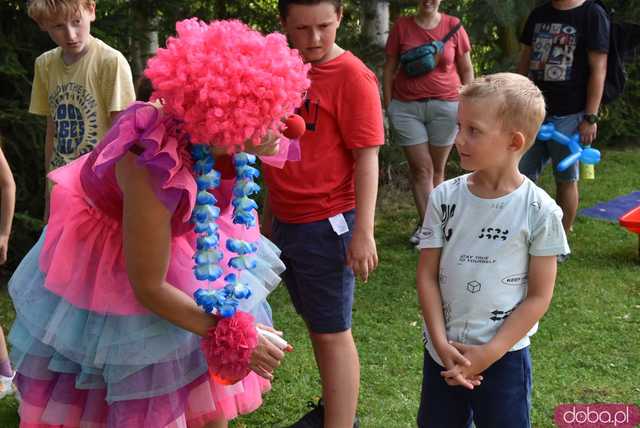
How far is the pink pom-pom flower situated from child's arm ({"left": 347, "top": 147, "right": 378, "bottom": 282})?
0.66m

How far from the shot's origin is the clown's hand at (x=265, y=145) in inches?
79.7

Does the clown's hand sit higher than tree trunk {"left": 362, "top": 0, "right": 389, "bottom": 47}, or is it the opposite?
the clown's hand

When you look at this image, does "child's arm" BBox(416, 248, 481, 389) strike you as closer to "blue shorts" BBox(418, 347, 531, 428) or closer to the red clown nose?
"blue shorts" BBox(418, 347, 531, 428)

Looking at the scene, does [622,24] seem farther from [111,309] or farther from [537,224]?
[111,309]

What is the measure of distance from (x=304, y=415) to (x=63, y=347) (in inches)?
52.1

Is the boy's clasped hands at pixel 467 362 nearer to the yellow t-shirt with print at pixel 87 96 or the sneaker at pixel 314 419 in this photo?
the sneaker at pixel 314 419

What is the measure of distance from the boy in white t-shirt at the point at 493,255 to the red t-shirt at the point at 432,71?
3380mm

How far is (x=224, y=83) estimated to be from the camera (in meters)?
1.87

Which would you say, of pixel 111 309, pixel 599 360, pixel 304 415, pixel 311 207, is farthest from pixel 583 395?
pixel 111 309

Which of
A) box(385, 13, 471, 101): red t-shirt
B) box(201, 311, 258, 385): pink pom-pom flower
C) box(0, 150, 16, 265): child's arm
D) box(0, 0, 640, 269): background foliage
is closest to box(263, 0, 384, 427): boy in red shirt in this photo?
box(201, 311, 258, 385): pink pom-pom flower

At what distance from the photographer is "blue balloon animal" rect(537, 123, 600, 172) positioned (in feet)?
16.5

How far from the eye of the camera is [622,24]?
5148 mm

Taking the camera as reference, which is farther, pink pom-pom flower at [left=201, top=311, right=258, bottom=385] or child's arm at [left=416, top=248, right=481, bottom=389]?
child's arm at [left=416, top=248, right=481, bottom=389]


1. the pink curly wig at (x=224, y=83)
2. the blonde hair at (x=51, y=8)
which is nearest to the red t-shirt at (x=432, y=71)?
the blonde hair at (x=51, y=8)
